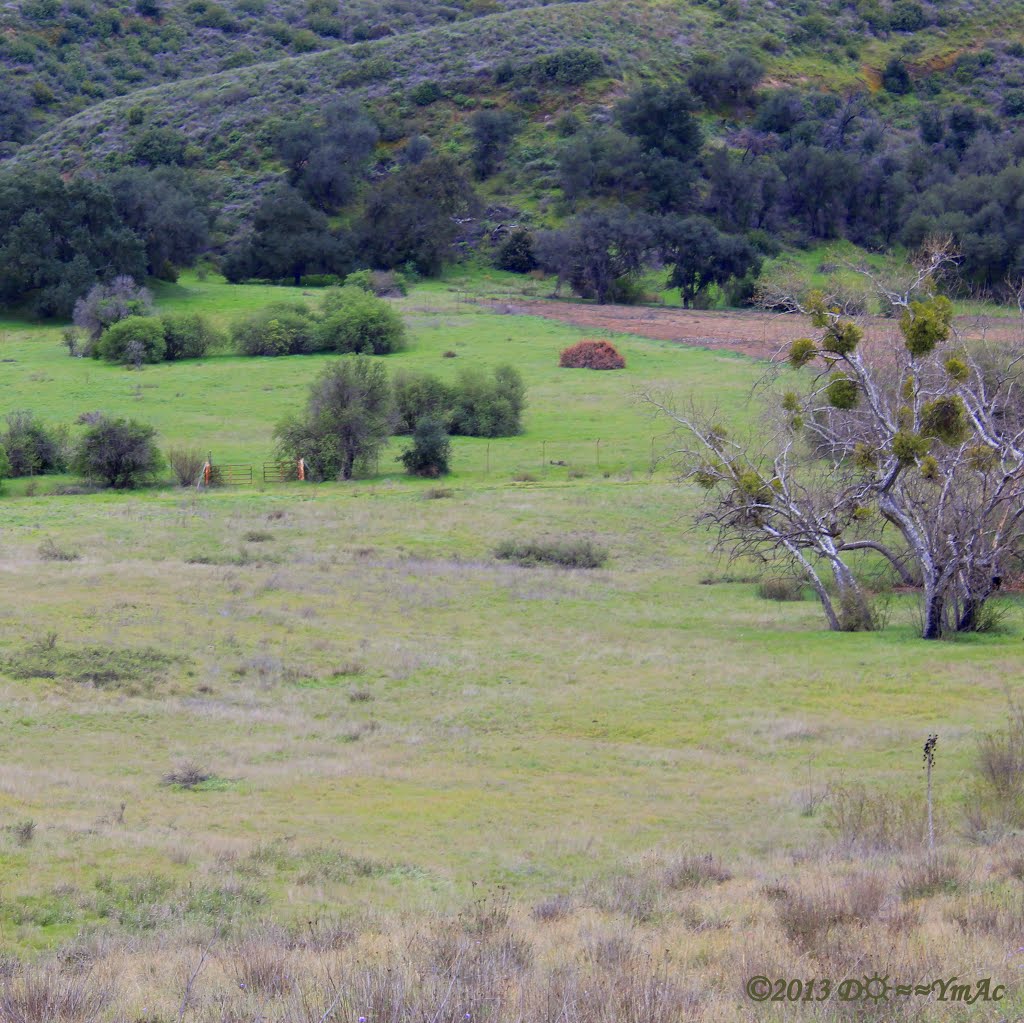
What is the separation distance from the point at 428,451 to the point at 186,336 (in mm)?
22891

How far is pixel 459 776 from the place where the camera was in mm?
14859

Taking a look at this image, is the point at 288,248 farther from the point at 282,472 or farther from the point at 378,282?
the point at 282,472

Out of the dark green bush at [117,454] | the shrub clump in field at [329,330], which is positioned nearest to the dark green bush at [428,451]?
the dark green bush at [117,454]

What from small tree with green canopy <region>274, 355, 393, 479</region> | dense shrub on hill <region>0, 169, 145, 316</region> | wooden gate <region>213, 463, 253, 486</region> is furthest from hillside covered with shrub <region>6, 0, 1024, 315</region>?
small tree with green canopy <region>274, 355, 393, 479</region>

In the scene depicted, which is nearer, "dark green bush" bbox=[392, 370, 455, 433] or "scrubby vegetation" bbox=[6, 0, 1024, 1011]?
"scrubby vegetation" bbox=[6, 0, 1024, 1011]

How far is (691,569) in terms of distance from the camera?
31297mm

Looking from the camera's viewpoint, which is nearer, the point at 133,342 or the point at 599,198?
the point at 133,342

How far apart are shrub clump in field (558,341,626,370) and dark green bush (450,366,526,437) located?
29.0 ft

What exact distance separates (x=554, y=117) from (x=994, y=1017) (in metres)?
112

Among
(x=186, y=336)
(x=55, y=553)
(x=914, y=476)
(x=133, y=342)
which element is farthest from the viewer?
(x=186, y=336)

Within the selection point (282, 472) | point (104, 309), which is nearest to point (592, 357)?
point (282, 472)

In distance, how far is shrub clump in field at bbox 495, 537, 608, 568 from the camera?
104 feet

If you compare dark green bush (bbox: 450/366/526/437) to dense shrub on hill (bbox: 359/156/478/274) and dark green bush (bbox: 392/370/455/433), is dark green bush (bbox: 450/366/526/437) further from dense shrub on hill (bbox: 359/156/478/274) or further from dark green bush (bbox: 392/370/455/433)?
dense shrub on hill (bbox: 359/156/478/274)

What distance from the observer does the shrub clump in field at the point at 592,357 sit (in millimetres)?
57750
